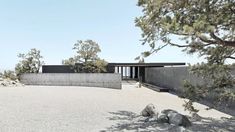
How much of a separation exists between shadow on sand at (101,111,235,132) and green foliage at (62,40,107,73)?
59.2ft

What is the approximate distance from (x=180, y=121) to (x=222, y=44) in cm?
227

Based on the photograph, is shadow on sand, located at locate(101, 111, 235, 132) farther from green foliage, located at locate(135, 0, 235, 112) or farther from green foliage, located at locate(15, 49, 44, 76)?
green foliage, located at locate(15, 49, 44, 76)

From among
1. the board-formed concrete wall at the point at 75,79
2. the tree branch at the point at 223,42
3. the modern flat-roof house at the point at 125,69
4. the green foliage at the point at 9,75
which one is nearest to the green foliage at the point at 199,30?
the tree branch at the point at 223,42

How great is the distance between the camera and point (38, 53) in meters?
28.6

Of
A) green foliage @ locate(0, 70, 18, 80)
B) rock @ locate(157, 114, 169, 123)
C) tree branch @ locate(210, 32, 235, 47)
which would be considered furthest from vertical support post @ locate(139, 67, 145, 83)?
tree branch @ locate(210, 32, 235, 47)

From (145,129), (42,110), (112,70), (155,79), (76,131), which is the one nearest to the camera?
(76,131)

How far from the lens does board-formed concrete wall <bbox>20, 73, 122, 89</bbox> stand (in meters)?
23.6

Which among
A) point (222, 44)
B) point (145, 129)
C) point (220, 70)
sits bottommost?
point (145, 129)

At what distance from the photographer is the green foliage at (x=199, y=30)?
754 cm

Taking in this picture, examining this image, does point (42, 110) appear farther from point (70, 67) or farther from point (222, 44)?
point (70, 67)

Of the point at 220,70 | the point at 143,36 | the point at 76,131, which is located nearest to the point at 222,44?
the point at 220,70

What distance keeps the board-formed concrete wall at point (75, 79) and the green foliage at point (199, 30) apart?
14.2 m

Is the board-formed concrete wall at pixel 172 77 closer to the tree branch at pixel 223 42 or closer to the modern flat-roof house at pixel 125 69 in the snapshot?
the modern flat-roof house at pixel 125 69

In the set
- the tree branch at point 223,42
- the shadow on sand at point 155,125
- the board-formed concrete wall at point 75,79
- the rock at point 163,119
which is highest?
the tree branch at point 223,42
